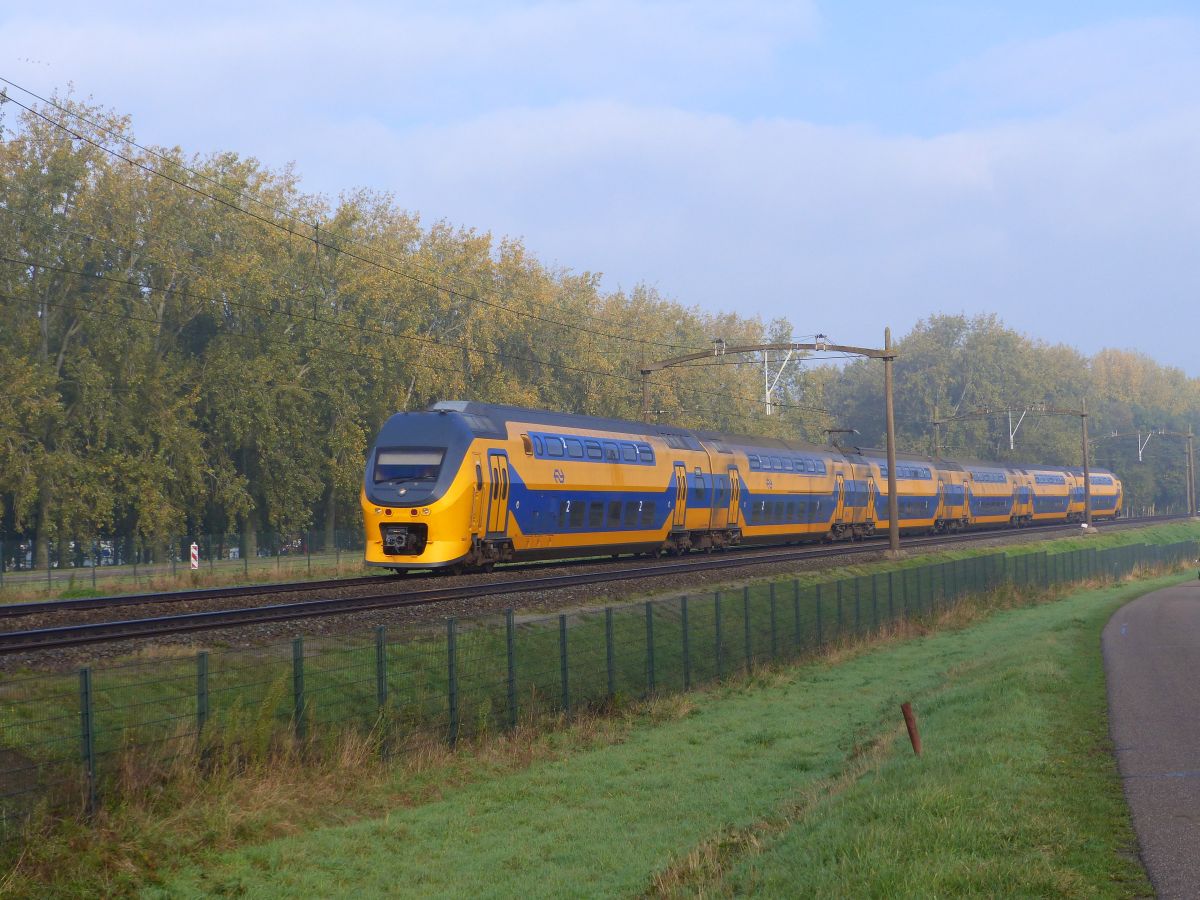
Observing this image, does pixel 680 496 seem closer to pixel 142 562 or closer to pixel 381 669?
pixel 142 562

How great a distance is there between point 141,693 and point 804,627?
1607 cm

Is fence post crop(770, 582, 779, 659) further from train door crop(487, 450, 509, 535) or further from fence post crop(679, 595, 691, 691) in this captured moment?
train door crop(487, 450, 509, 535)

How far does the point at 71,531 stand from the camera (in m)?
50.2

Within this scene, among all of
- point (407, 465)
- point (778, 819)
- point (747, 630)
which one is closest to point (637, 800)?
point (778, 819)

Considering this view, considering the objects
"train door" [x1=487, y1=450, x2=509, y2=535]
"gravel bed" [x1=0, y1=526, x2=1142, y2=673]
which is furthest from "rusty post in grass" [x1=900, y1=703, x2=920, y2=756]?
"train door" [x1=487, y1=450, x2=509, y2=535]

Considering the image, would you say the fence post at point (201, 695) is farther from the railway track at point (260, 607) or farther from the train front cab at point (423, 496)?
the train front cab at point (423, 496)

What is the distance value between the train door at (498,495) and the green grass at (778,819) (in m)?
12.7

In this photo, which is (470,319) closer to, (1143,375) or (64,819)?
(64,819)

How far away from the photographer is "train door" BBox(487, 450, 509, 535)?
104 feet

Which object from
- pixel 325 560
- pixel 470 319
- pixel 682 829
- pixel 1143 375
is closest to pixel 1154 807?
pixel 682 829

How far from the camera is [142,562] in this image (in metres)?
50.2

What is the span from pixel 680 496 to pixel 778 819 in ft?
95.3

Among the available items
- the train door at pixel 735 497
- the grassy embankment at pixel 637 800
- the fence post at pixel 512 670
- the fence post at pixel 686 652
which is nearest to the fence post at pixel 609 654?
the grassy embankment at pixel 637 800

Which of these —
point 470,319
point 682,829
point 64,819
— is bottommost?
point 682,829
